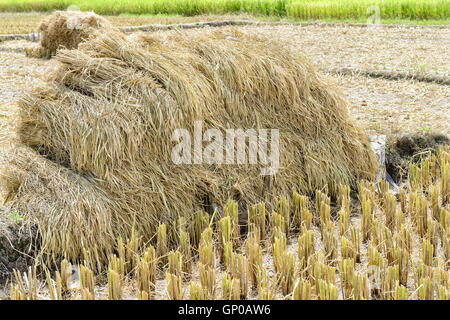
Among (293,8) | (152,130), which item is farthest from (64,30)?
(293,8)

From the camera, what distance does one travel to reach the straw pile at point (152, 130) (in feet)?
12.7

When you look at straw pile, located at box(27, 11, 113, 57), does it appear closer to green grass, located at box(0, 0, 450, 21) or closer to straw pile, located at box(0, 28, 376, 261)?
straw pile, located at box(0, 28, 376, 261)

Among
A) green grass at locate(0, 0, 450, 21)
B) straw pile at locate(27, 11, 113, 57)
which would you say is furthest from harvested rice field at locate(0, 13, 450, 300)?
green grass at locate(0, 0, 450, 21)

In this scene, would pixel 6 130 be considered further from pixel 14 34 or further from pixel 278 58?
pixel 14 34

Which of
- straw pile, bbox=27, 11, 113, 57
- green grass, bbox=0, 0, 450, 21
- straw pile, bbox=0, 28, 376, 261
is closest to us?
straw pile, bbox=0, 28, 376, 261

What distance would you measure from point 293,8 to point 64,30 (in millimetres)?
6478

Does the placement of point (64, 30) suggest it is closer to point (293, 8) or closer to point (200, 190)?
point (200, 190)

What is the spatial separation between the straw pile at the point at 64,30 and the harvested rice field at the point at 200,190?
4.59m

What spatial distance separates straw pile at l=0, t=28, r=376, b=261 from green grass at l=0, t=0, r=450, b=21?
883 cm

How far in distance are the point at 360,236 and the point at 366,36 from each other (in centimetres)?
737

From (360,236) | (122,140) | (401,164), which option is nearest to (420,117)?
(401,164)

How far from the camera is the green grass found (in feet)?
42.3

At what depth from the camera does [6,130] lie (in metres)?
5.14
